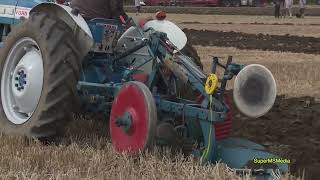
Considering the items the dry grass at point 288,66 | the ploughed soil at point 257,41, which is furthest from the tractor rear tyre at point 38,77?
the ploughed soil at point 257,41

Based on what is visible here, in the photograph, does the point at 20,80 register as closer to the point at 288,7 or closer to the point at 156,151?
the point at 156,151

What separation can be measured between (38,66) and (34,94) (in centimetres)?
23

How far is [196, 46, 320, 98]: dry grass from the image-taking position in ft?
27.4

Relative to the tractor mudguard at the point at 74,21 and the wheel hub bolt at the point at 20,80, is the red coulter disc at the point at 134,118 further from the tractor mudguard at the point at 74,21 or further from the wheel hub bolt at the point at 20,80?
the wheel hub bolt at the point at 20,80

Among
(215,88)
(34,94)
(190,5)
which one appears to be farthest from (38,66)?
(190,5)

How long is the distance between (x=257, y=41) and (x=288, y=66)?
5.44 metres

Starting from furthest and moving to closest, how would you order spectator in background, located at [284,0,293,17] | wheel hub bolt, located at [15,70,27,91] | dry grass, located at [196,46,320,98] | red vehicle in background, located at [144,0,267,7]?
red vehicle in background, located at [144,0,267,7], spectator in background, located at [284,0,293,17], dry grass, located at [196,46,320,98], wheel hub bolt, located at [15,70,27,91]

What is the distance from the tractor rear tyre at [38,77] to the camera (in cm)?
482

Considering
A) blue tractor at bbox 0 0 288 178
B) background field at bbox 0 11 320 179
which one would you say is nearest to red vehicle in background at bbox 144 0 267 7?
background field at bbox 0 11 320 179

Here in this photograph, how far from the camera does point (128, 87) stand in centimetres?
454

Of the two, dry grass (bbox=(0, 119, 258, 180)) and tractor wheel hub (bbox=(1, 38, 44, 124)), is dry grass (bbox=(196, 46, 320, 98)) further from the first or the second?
dry grass (bbox=(0, 119, 258, 180))

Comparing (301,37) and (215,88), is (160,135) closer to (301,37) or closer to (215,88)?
(215,88)

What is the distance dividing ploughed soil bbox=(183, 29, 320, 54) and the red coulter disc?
9.42 metres

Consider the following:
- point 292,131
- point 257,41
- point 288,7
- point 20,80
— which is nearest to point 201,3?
point 288,7
